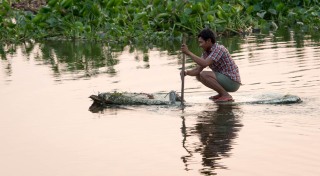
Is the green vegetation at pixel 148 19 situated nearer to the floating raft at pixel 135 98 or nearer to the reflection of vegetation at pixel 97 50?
the reflection of vegetation at pixel 97 50

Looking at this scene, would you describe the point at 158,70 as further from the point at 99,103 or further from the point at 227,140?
the point at 227,140

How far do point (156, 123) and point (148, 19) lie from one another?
982cm

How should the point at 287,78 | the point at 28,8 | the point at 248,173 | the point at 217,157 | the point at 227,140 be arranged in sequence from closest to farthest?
the point at 248,173 < the point at 217,157 < the point at 227,140 < the point at 287,78 < the point at 28,8

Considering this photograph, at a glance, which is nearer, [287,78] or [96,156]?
[96,156]

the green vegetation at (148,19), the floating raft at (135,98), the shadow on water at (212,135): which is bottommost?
the shadow on water at (212,135)

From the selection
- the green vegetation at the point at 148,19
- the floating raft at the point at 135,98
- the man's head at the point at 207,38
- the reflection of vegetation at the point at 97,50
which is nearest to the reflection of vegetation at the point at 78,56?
the reflection of vegetation at the point at 97,50

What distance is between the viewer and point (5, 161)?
824 centimetres

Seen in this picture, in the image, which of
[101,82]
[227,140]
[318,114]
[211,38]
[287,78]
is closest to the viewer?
[227,140]

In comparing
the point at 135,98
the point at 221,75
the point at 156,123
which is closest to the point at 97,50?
the point at 135,98

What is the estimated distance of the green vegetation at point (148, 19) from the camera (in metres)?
19.0

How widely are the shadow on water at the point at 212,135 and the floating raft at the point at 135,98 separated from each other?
0.65 m

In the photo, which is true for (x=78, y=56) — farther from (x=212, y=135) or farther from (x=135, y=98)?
(x=212, y=135)

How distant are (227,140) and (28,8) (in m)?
15.7

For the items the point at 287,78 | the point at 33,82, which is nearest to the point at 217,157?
the point at 287,78
